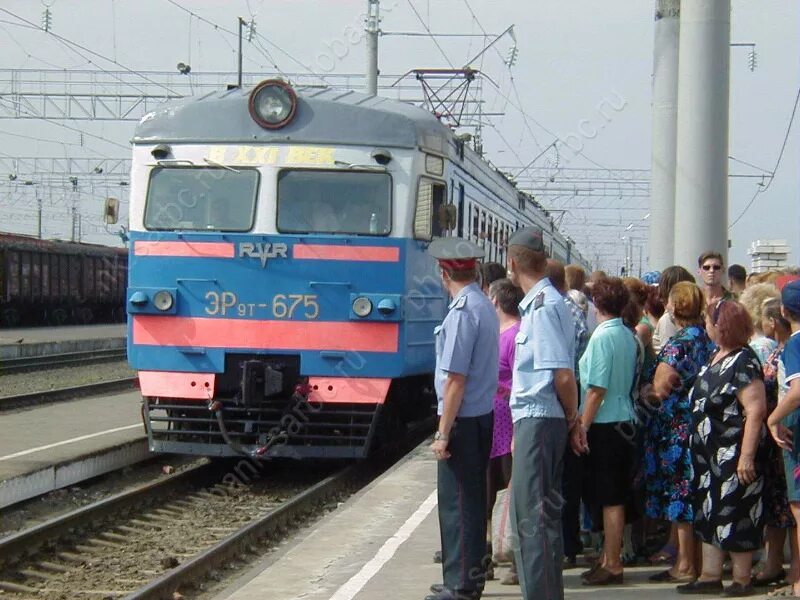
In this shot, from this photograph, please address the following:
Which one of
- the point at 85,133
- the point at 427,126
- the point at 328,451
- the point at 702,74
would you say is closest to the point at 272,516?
the point at 328,451

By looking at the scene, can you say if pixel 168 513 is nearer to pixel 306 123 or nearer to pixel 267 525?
pixel 267 525

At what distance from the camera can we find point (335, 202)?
11.1 meters

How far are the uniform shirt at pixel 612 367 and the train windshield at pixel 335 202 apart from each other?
15.4 feet

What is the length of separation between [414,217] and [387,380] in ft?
4.81

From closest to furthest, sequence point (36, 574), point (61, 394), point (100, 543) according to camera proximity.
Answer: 1. point (36, 574)
2. point (100, 543)
3. point (61, 394)

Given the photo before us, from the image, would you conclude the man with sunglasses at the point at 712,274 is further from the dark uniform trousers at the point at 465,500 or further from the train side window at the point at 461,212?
the train side window at the point at 461,212

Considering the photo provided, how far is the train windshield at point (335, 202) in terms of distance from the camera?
11.0 m

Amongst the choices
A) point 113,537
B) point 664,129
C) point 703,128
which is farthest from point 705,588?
point 664,129

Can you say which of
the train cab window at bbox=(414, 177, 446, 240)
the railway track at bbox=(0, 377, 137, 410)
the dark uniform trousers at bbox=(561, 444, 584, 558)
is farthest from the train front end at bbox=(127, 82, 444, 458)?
the railway track at bbox=(0, 377, 137, 410)

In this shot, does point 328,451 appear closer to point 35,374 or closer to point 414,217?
point 414,217

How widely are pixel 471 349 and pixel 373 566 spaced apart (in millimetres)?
1713

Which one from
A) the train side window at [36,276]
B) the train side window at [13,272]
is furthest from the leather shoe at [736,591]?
the train side window at [36,276]

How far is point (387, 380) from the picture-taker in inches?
428

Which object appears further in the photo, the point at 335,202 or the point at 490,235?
the point at 490,235
